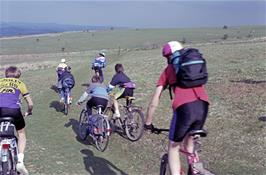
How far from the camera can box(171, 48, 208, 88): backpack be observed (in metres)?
7.02

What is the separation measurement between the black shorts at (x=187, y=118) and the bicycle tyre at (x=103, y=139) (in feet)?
18.9

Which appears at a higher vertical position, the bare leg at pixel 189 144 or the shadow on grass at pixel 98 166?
the bare leg at pixel 189 144

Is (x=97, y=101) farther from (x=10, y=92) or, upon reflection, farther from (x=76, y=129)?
(x=10, y=92)

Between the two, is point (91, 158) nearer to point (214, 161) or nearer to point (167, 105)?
point (214, 161)

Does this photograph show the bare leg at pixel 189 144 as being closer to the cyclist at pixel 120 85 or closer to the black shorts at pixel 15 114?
the black shorts at pixel 15 114

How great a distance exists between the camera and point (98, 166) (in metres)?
12.1

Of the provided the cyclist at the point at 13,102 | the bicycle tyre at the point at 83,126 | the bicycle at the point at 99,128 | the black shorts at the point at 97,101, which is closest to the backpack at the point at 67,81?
the bicycle tyre at the point at 83,126

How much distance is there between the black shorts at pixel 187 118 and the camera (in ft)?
23.2

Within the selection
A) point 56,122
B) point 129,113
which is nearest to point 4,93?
point 129,113

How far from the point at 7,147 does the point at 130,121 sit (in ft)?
18.5

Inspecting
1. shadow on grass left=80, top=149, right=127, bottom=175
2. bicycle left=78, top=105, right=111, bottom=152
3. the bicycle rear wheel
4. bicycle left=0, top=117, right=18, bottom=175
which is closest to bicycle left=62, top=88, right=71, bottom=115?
bicycle left=78, top=105, right=111, bottom=152

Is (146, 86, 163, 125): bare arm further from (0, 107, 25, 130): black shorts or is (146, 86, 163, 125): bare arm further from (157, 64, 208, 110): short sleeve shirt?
(0, 107, 25, 130): black shorts

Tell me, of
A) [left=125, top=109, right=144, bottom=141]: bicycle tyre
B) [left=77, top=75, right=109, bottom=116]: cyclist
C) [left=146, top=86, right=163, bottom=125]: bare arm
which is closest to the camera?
[left=146, top=86, right=163, bottom=125]: bare arm

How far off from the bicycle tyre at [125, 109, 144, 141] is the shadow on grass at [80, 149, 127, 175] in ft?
5.71
